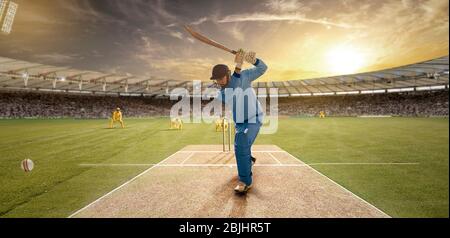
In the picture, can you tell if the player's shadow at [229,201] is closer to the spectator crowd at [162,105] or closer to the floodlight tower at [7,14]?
the floodlight tower at [7,14]

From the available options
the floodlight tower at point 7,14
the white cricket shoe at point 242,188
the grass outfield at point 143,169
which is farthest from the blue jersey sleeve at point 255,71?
the floodlight tower at point 7,14

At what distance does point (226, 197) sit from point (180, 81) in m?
55.4

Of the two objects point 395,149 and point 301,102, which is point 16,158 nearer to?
point 395,149

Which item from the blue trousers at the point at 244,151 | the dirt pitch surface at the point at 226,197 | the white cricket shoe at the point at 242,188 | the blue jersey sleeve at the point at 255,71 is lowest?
the dirt pitch surface at the point at 226,197

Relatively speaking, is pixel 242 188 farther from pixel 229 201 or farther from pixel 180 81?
pixel 180 81

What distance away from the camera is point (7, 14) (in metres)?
14.5

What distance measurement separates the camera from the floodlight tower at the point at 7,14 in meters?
14.3

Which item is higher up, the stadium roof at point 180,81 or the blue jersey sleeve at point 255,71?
the stadium roof at point 180,81

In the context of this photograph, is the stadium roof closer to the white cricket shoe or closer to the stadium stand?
the stadium stand

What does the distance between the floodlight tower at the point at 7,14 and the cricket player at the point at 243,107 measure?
56.9ft

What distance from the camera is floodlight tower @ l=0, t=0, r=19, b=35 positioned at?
1434 centimetres

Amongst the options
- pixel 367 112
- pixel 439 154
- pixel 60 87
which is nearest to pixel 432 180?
pixel 439 154

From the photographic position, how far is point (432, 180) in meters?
5.52
